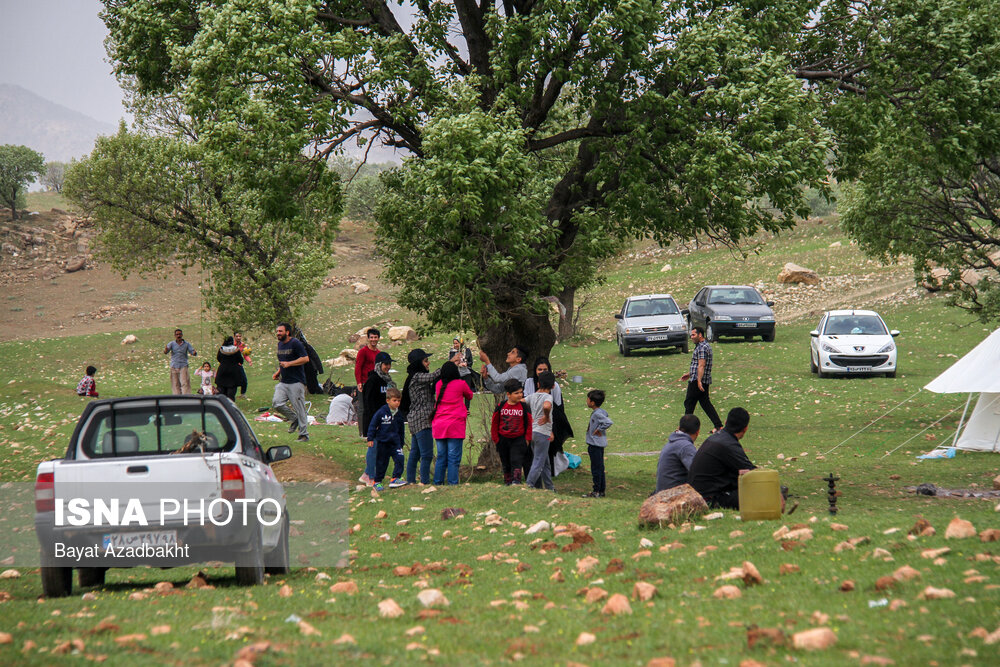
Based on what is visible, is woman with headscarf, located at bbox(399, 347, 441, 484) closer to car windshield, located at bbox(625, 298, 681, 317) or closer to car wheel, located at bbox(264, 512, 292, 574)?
car wheel, located at bbox(264, 512, 292, 574)

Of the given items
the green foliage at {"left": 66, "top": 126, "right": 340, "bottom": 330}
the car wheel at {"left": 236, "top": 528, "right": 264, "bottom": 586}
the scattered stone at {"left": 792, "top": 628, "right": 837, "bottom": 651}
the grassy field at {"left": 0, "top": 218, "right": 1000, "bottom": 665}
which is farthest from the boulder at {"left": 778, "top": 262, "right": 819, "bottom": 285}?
the scattered stone at {"left": 792, "top": 628, "right": 837, "bottom": 651}

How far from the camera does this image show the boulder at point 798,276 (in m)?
46.4

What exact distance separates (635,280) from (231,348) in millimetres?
36215

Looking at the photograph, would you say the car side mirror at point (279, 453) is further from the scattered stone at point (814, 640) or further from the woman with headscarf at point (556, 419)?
the woman with headscarf at point (556, 419)

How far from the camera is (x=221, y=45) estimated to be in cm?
1172

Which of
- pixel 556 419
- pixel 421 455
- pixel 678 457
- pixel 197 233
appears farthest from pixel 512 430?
pixel 197 233

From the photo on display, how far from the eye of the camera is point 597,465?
12383mm

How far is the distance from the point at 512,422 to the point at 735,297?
2275 cm

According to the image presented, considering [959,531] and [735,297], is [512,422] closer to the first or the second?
[959,531]

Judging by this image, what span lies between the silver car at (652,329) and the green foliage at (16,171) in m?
57.1

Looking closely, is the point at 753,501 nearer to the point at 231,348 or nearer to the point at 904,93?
the point at 904,93

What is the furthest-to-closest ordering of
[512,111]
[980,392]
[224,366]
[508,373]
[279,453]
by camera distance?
[224,366], [980,392], [508,373], [512,111], [279,453]

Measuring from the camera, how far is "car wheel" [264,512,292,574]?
320 inches

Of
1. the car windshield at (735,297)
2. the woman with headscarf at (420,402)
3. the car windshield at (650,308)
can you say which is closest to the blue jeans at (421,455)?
the woman with headscarf at (420,402)
